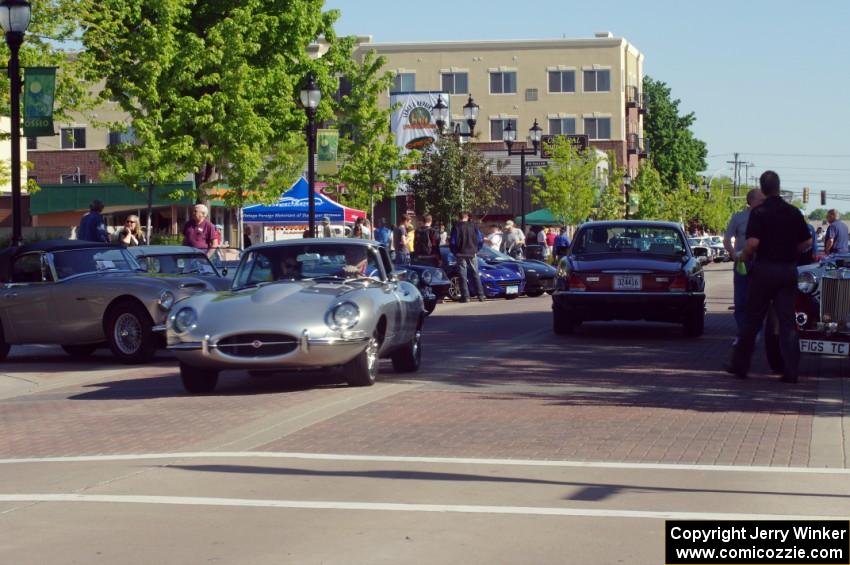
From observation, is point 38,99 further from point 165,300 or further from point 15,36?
point 165,300

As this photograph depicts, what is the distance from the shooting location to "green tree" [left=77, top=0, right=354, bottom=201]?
4066cm

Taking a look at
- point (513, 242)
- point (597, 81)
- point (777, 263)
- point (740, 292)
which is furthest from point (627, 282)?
point (597, 81)

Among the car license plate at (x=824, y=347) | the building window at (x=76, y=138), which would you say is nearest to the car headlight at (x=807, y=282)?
the car license plate at (x=824, y=347)

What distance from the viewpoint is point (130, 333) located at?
1714 cm

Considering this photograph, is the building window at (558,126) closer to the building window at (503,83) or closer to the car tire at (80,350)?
the building window at (503,83)

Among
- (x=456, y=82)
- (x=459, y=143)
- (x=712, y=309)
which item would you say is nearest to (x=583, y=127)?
(x=456, y=82)

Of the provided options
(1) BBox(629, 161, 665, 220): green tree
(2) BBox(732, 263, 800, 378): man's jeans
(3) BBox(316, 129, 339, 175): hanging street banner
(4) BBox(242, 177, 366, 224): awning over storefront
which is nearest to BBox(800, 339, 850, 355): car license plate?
(2) BBox(732, 263, 800, 378): man's jeans

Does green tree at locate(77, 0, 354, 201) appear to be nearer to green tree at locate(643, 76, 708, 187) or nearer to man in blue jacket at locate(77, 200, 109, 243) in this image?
man in blue jacket at locate(77, 200, 109, 243)

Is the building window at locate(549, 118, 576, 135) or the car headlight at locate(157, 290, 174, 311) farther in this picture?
the building window at locate(549, 118, 576, 135)

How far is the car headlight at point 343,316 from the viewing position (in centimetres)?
1276

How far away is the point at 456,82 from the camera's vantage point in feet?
316

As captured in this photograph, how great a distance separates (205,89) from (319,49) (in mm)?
42941

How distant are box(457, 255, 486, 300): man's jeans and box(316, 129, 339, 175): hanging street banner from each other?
244 inches

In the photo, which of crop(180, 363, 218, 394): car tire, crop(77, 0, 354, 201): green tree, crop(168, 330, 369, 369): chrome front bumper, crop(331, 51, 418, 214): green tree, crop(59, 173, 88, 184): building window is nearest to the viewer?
crop(168, 330, 369, 369): chrome front bumper
